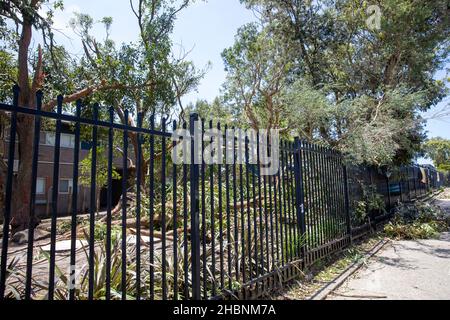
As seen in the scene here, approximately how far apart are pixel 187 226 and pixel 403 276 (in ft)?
12.9

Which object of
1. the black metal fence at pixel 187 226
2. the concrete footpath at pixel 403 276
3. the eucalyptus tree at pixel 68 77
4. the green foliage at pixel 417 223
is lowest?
the concrete footpath at pixel 403 276

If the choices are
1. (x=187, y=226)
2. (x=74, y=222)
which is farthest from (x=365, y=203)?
(x=74, y=222)

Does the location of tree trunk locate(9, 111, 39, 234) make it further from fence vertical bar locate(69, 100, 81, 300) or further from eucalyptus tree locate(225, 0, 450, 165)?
fence vertical bar locate(69, 100, 81, 300)

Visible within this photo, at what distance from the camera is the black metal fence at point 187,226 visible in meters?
2.37

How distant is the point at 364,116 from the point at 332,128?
3.61 ft

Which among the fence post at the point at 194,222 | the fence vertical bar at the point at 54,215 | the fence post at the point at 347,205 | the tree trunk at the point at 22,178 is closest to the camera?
the fence vertical bar at the point at 54,215

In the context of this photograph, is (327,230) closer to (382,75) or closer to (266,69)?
(266,69)

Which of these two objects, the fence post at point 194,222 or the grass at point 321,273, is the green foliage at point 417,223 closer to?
the grass at point 321,273

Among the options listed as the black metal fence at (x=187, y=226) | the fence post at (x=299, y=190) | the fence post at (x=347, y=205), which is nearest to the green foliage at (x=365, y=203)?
the black metal fence at (x=187, y=226)

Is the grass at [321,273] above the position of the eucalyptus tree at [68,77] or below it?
below

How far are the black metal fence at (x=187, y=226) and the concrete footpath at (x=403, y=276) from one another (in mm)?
786

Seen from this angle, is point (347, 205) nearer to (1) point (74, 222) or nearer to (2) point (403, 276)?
(2) point (403, 276)

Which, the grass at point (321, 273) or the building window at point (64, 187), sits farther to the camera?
the building window at point (64, 187)

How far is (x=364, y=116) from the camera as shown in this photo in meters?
9.81
